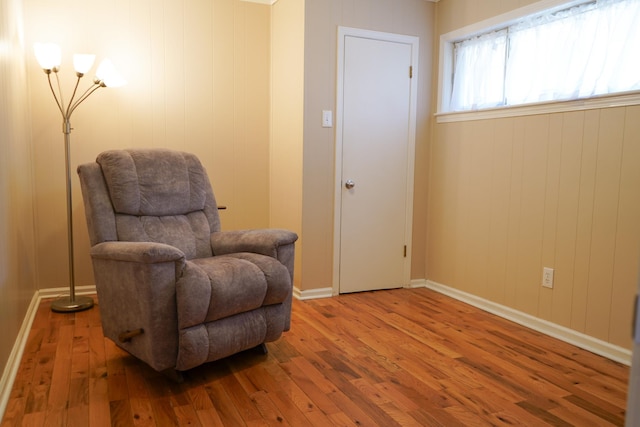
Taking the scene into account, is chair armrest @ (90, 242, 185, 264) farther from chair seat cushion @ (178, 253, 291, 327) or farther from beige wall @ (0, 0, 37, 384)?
beige wall @ (0, 0, 37, 384)

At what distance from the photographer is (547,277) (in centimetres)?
293

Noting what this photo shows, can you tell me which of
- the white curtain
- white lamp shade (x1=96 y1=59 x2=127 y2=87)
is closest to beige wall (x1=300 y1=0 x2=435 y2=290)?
the white curtain

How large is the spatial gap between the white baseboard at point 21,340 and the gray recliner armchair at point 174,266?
16.0 inches

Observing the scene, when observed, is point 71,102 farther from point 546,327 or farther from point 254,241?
point 546,327

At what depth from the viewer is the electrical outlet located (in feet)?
9.53

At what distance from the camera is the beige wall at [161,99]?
10.9ft

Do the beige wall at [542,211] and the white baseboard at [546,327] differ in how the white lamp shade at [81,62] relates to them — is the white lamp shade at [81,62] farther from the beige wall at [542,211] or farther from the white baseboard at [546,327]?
the white baseboard at [546,327]

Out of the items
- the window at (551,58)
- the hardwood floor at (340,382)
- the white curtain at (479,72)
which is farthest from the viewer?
the white curtain at (479,72)

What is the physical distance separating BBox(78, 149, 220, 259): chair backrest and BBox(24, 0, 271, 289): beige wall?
994 millimetres

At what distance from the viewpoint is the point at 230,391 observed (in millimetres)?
2111

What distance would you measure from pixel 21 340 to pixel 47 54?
1.68 metres

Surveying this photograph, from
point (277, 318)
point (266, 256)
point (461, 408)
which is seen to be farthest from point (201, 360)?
point (461, 408)

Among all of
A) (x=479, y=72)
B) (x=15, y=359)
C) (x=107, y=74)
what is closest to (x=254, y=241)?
(x=15, y=359)

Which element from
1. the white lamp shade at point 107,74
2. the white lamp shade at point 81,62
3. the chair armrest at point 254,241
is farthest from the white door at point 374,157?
the white lamp shade at point 81,62
